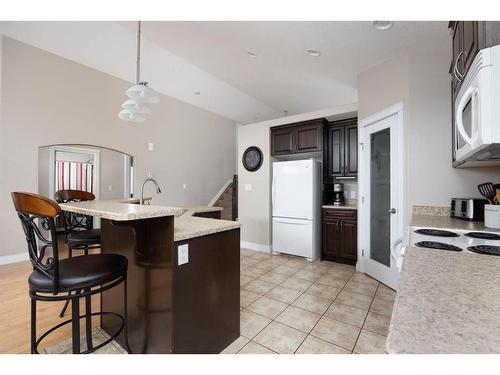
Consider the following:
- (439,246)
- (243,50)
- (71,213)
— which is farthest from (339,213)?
(71,213)

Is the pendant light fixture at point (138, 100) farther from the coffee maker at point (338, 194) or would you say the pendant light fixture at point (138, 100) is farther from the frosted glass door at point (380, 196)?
the coffee maker at point (338, 194)

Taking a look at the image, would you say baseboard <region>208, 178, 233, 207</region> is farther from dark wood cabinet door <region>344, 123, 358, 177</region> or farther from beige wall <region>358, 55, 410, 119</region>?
beige wall <region>358, 55, 410, 119</region>

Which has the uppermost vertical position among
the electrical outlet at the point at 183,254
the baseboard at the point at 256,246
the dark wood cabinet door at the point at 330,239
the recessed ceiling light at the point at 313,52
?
the recessed ceiling light at the point at 313,52

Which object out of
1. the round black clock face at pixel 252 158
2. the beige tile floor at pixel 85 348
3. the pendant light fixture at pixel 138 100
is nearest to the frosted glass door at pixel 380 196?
the round black clock face at pixel 252 158

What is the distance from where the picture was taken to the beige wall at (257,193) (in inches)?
173

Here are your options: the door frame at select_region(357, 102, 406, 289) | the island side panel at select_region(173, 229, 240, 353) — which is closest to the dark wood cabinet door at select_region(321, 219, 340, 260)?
the door frame at select_region(357, 102, 406, 289)

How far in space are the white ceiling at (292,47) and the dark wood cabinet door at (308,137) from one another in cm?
80

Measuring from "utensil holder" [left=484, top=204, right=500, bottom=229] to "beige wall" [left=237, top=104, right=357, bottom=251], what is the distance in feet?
9.47

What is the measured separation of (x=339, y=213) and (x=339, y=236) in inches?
14.0

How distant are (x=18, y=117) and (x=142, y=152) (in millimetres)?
1942
